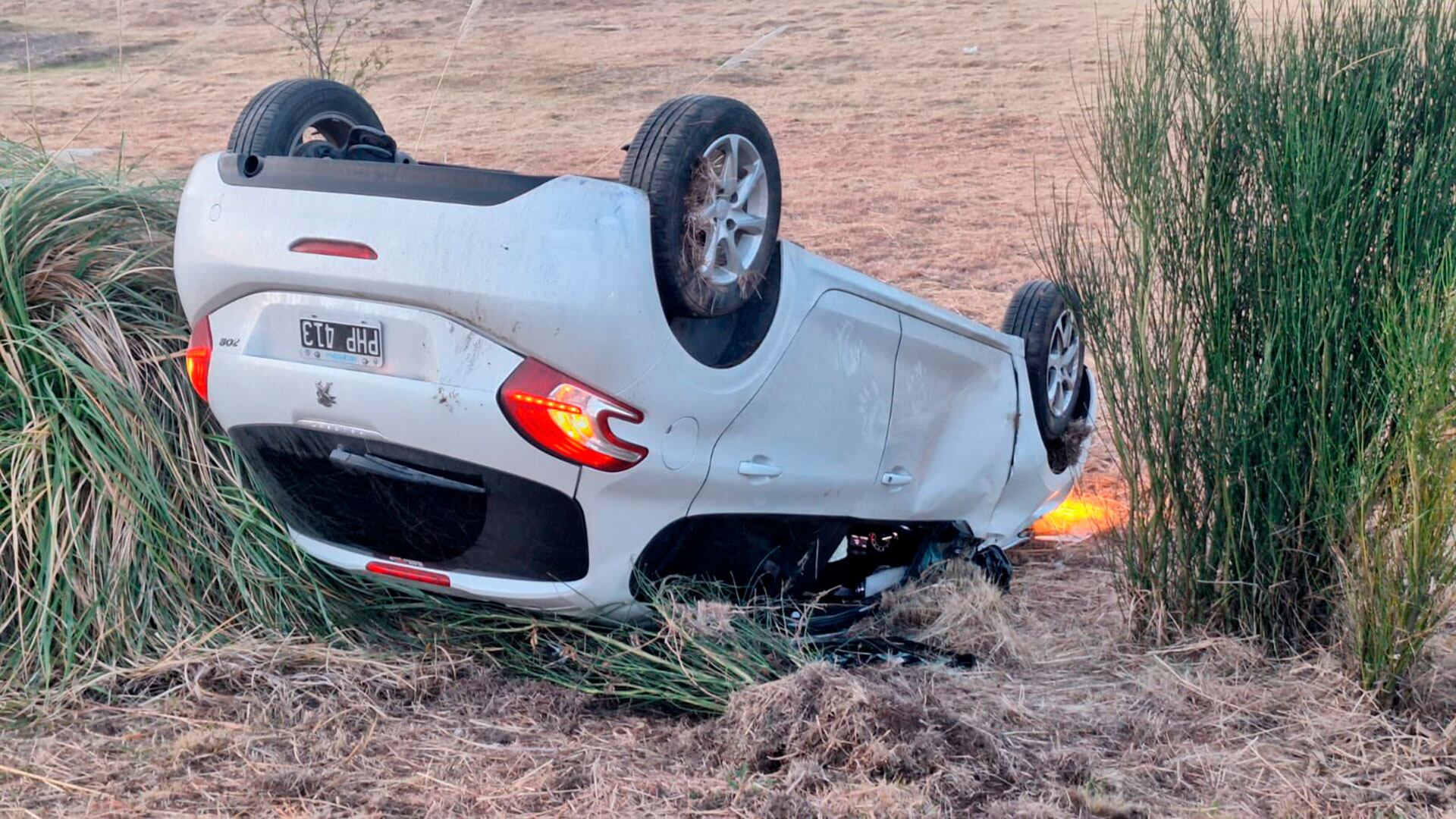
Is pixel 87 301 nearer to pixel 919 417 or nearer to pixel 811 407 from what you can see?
pixel 811 407

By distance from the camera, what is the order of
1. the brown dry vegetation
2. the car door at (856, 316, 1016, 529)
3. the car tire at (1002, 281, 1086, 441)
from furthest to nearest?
the car tire at (1002, 281, 1086, 441) → the car door at (856, 316, 1016, 529) → the brown dry vegetation

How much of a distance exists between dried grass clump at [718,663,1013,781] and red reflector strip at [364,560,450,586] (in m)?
0.86

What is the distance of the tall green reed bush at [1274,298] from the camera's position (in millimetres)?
3838

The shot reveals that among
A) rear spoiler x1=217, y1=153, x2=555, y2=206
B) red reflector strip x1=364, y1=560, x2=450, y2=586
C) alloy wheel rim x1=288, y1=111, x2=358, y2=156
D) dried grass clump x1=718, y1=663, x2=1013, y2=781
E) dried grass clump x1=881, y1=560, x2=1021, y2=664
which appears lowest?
dried grass clump x1=881, y1=560, x2=1021, y2=664

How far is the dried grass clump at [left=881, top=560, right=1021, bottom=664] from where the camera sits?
433 centimetres

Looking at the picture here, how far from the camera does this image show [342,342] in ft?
11.3

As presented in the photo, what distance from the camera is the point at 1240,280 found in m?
4.08

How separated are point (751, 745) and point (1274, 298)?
2008 millimetres

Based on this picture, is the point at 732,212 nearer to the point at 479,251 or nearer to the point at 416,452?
the point at 479,251

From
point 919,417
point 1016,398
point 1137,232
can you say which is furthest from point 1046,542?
point 1137,232

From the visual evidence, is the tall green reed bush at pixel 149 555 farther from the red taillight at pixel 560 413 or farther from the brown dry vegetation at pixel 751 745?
the red taillight at pixel 560 413

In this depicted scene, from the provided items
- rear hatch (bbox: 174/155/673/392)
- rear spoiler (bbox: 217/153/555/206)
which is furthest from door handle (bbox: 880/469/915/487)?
rear spoiler (bbox: 217/153/555/206)

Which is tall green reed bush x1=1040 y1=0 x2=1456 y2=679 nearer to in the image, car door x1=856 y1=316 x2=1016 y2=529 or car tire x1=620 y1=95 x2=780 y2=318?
car door x1=856 y1=316 x2=1016 y2=529

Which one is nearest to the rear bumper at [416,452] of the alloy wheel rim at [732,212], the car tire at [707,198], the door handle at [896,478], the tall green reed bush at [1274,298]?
the car tire at [707,198]
